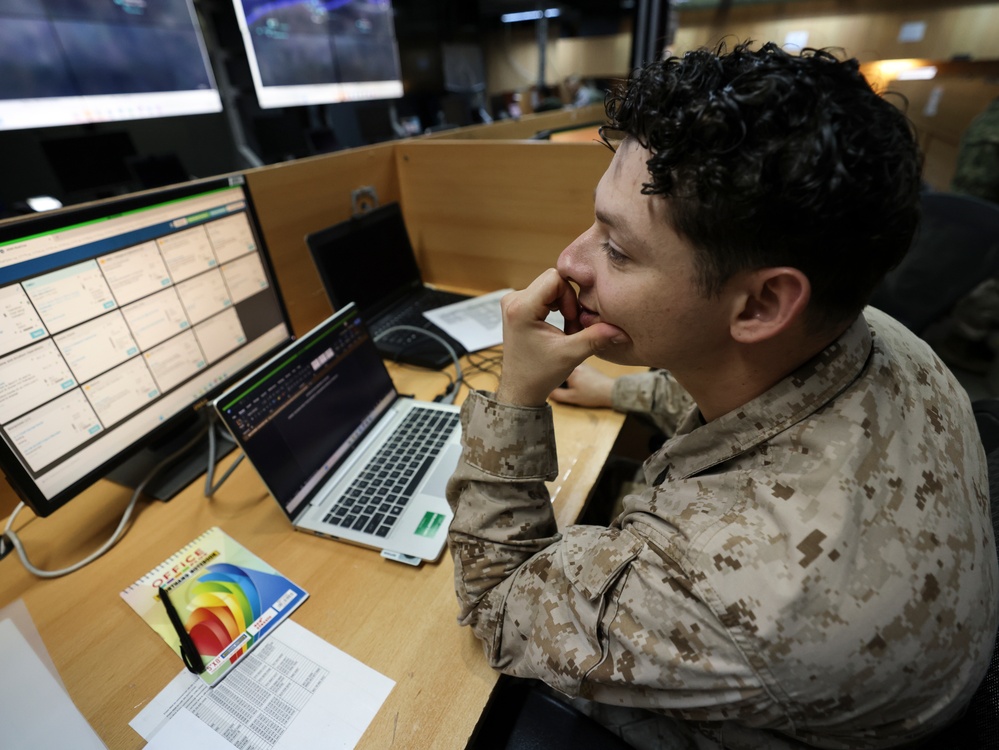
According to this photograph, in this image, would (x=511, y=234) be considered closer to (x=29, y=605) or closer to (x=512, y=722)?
(x=512, y=722)

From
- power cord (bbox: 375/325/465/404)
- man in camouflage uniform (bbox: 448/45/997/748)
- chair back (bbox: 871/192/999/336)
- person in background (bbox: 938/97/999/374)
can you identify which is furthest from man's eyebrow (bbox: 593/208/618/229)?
person in background (bbox: 938/97/999/374)

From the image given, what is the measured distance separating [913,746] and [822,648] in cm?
26

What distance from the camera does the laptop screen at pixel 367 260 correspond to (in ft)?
4.05

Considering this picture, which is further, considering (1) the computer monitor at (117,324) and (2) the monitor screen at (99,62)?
(2) the monitor screen at (99,62)

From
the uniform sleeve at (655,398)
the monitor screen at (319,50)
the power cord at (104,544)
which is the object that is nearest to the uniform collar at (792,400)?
the uniform sleeve at (655,398)

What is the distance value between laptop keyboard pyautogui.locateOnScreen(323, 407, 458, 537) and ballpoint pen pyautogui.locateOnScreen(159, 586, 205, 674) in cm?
24

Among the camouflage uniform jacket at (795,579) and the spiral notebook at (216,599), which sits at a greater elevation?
the camouflage uniform jacket at (795,579)

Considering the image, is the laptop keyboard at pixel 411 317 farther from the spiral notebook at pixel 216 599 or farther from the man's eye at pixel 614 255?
the man's eye at pixel 614 255

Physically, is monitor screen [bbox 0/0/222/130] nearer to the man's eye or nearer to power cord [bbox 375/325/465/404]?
power cord [bbox 375/325/465/404]

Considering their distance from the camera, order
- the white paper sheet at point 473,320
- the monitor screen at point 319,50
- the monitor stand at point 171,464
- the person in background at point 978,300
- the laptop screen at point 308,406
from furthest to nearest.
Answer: the monitor screen at point 319,50 → the person in background at point 978,300 → the white paper sheet at point 473,320 → the monitor stand at point 171,464 → the laptop screen at point 308,406

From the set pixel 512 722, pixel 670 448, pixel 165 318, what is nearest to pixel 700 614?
pixel 670 448

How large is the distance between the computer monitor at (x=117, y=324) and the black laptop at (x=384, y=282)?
0.22 meters

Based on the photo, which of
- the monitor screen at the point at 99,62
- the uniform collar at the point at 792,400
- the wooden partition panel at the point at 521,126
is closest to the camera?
the uniform collar at the point at 792,400

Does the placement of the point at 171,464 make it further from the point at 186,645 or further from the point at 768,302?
the point at 768,302
